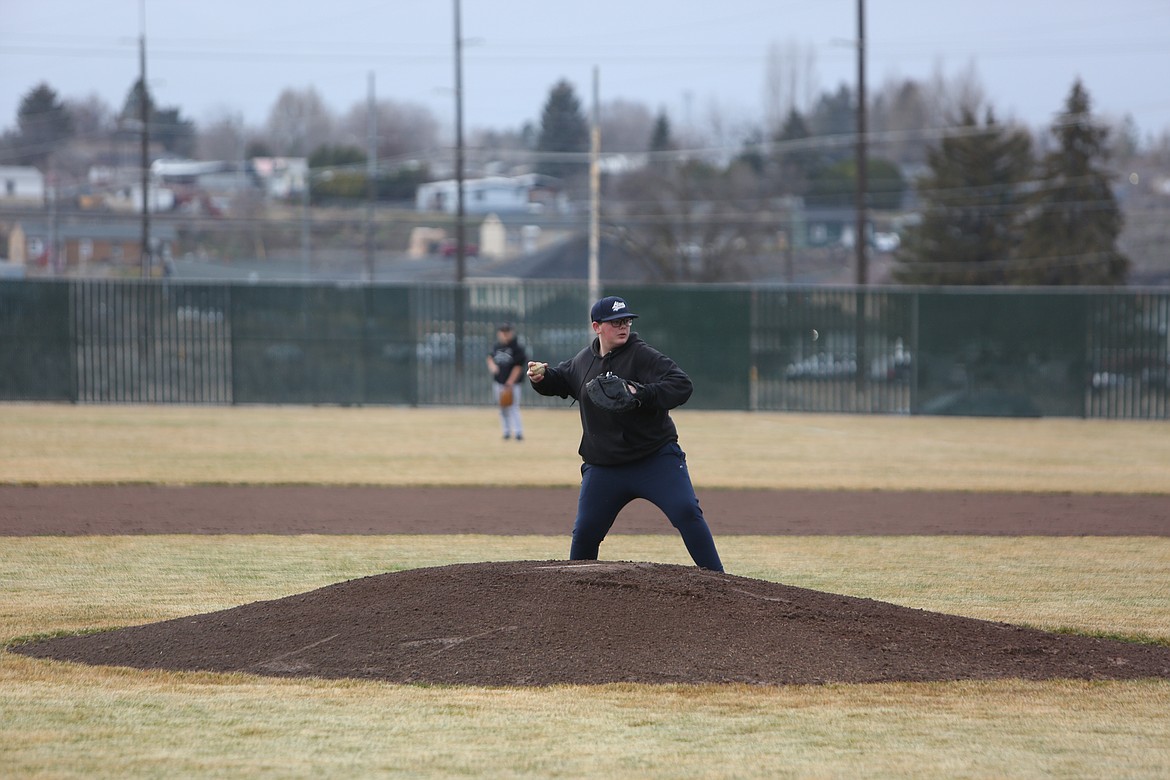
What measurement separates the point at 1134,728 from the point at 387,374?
73.7ft

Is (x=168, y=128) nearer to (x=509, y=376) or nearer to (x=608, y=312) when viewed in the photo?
(x=509, y=376)

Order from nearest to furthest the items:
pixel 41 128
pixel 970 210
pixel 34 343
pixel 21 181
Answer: pixel 34 343 < pixel 970 210 < pixel 41 128 < pixel 21 181

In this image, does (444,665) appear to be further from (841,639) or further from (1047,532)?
(1047,532)

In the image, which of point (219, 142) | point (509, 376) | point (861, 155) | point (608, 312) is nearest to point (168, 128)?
point (219, 142)

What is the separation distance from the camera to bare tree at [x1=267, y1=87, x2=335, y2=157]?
9500 cm

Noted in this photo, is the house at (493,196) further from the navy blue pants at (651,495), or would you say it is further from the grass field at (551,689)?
the navy blue pants at (651,495)

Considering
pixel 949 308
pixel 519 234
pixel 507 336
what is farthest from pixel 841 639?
pixel 519 234

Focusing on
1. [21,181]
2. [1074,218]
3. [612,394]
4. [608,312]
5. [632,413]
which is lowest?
[632,413]

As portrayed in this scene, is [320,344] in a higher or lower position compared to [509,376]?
higher

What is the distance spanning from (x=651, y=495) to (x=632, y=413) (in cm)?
A: 49

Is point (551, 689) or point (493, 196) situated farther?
point (493, 196)

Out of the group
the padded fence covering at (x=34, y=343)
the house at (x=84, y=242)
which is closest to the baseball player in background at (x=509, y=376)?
the padded fence covering at (x=34, y=343)

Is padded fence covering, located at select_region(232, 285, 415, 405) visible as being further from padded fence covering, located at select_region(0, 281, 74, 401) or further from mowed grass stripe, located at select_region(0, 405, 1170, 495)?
padded fence covering, located at select_region(0, 281, 74, 401)

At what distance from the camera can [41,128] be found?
84.8 meters
